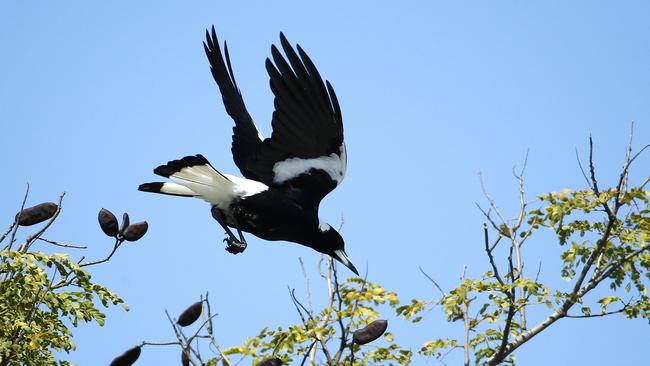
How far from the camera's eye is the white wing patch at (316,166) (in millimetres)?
5789

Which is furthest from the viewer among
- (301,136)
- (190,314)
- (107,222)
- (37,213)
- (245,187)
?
(245,187)

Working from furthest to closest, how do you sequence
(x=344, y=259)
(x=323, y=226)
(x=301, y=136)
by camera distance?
(x=344, y=259) < (x=323, y=226) < (x=301, y=136)

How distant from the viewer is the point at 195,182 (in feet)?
18.8

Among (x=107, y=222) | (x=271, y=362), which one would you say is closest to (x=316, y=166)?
(x=107, y=222)

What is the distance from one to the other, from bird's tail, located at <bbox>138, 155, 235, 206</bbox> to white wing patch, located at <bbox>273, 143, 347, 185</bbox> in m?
0.36

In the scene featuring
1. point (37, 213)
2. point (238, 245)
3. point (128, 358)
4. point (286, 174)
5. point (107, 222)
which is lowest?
point (128, 358)

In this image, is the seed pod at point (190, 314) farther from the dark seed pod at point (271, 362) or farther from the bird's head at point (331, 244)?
the bird's head at point (331, 244)

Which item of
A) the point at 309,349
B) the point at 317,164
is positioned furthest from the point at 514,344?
the point at 317,164

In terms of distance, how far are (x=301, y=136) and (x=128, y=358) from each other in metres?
2.12

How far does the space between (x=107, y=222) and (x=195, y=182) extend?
33.1 inches

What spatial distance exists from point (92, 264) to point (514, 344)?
2.46 meters

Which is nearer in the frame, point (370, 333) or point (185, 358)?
point (185, 358)

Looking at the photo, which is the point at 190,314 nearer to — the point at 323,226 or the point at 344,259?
the point at 323,226

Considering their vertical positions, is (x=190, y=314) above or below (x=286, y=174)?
below
